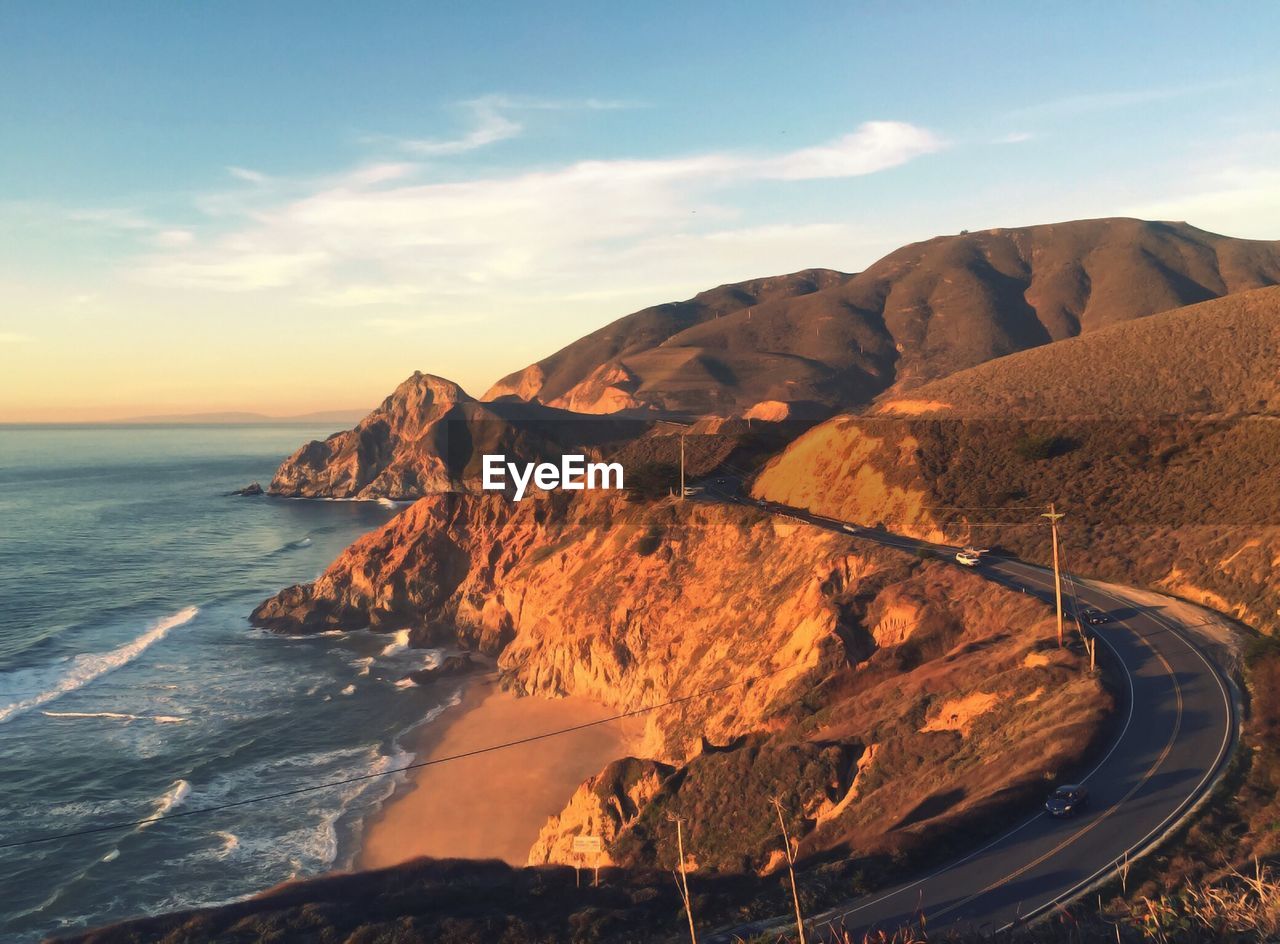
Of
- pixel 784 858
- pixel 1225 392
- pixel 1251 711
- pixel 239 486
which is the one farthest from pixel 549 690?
pixel 239 486

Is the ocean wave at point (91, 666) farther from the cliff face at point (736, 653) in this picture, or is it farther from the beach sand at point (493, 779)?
the beach sand at point (493, 779)

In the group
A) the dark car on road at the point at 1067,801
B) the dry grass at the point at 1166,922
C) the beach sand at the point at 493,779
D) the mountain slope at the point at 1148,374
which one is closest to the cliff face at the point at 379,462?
the mountain slope at the point at 1148,374

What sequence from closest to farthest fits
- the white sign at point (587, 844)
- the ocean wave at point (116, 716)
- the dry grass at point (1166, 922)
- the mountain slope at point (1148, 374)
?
the dry grass at point (1166, 922)
the white sign at point (587, 844)
the ocean wave at point (116, 716)
the mountain slope at point (1148, 374)

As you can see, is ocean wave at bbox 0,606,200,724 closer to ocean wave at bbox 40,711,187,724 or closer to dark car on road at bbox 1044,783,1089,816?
ocean wave at bbox 40,711,187,724

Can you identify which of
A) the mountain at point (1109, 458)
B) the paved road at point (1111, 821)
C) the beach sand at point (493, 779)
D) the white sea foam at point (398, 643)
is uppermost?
the mountain at point (1109, 458)

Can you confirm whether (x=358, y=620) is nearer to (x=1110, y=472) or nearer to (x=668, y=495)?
(x=668, y=495)

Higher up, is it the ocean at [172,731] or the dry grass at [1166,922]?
the dry grass at [1166,922]
